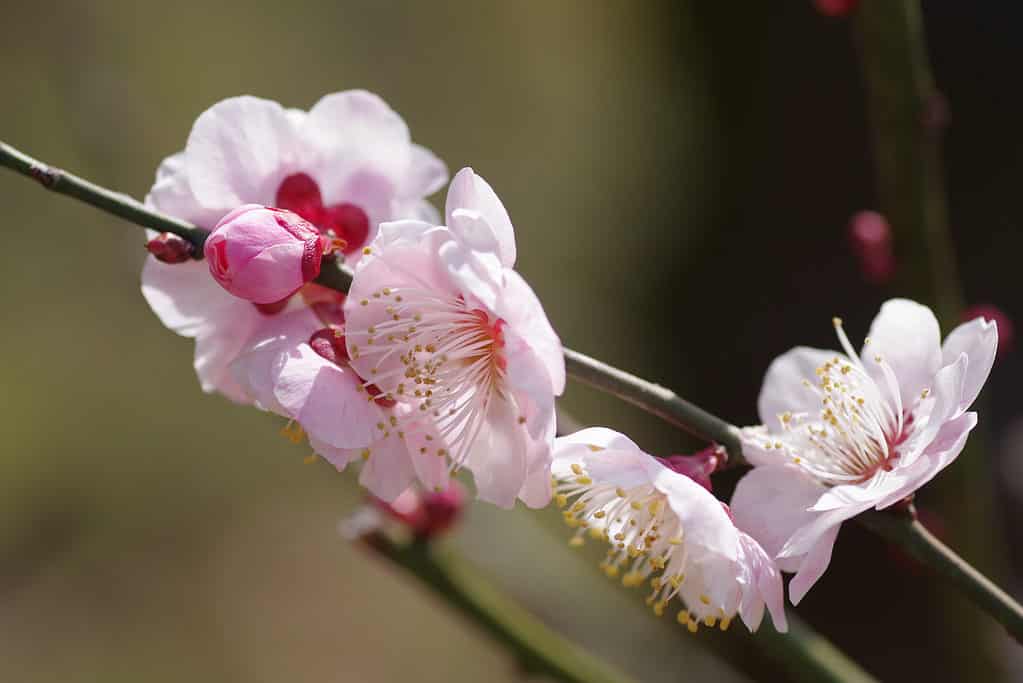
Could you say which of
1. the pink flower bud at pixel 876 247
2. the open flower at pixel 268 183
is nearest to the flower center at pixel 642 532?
the open flower at pixel 268 183

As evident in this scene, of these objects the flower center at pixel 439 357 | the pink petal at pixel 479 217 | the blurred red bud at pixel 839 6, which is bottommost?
the flower center at pixel 439 357

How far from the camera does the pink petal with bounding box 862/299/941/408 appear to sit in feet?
2.11

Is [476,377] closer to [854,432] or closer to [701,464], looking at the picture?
[701,464]

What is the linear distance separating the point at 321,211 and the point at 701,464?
1.17ft

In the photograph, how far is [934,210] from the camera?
932mm

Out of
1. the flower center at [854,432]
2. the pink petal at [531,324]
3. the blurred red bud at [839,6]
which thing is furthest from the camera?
the blurred red bud at [839,6]

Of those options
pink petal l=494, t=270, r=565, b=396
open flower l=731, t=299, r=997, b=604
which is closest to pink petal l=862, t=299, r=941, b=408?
open flower l=731, t=299, r=997, b=604

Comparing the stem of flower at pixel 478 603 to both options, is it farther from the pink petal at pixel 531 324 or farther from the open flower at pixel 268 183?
the pink petal at pixel 531 324

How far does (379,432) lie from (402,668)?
240cm

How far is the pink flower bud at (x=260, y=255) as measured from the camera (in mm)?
601

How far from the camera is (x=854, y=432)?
675mm

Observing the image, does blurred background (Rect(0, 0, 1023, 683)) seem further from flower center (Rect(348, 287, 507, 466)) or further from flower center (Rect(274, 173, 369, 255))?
flower center (Rect(348, 287, 507, 466))

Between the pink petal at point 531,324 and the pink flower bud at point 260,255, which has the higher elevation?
the pink petal at point 531,324

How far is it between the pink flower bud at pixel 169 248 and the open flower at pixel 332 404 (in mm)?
76
